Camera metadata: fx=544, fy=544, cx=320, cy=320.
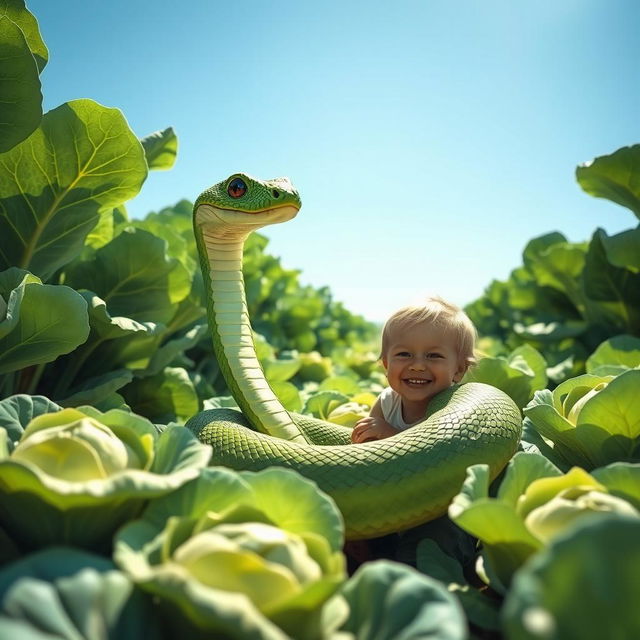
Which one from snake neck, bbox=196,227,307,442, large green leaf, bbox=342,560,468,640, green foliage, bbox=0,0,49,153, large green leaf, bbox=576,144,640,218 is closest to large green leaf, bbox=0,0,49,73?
green foliage, bbox=0,0,49,153

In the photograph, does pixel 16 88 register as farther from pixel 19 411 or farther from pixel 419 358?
pixel 419 358

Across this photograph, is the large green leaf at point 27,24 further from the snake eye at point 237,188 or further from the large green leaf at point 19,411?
the large green leaf at point 19,411

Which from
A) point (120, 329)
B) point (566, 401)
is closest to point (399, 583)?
point (566, 401)

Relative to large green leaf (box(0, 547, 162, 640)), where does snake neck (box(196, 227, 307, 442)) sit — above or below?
above

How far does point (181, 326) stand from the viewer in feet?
8.67

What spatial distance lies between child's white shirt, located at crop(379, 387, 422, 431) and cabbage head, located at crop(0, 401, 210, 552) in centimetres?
104

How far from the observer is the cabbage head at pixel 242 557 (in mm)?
664

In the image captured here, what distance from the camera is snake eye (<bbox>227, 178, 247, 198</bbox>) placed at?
1.64 meters

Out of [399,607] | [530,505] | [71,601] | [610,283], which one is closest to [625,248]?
[610,283]

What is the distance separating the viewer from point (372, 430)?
181cm

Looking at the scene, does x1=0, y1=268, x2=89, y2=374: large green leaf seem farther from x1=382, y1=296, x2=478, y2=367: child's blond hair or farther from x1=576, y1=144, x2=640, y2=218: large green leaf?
x1=576, y1=144, x2=640, y2=218: large green leaf

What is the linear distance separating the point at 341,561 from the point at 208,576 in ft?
0.63

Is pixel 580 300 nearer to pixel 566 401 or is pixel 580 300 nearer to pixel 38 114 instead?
pixel 566 401

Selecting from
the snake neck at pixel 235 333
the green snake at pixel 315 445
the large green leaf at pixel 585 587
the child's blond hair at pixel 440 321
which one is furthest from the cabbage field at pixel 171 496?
the snake neck at pixel 235 333
